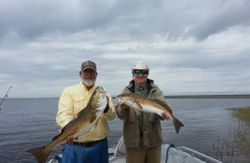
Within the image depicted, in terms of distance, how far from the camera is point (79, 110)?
5.66 metres

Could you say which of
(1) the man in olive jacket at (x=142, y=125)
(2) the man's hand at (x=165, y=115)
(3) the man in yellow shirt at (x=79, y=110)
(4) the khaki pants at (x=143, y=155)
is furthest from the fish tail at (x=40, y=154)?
(2) the man's hand at (x=165, y=115)

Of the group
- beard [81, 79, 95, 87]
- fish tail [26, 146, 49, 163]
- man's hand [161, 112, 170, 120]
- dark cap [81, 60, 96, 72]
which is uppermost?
dark cap [81, 60, 96, 72]

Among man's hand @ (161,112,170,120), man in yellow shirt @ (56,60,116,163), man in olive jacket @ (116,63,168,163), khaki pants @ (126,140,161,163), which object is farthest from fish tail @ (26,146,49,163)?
man's hand @ (161,112,170,120)

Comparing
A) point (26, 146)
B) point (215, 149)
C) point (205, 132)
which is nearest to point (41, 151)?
point (215, 149)

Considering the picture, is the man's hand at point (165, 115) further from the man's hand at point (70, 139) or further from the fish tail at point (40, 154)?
the fish tail at point (40, 154)

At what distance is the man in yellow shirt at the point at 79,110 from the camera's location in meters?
5.61

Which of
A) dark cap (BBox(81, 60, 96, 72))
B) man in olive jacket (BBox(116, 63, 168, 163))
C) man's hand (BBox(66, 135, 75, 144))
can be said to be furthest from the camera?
man in olive jacket (BBox(116, 63, 168, 163))

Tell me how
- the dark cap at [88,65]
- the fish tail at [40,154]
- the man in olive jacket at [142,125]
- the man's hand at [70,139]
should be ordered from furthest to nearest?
the man in olive jacket at [142,125] < the dark cap at [88,65] < the man's hand at [70,139] < the fish tail at [40,154]

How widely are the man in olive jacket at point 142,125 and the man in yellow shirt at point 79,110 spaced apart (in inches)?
15.1

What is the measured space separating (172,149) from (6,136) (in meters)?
24.2

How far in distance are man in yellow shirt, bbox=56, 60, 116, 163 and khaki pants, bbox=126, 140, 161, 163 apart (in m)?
0.60

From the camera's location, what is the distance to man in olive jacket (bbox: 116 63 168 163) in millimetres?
5824

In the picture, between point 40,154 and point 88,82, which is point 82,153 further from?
point 88,82

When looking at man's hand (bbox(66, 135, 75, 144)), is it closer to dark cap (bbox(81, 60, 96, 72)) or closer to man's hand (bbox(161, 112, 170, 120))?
dark cap (bbox(81, 60, 96, 72))
